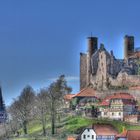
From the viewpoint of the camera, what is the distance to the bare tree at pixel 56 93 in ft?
435

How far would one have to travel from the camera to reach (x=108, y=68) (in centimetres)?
14225

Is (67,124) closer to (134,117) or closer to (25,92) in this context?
(134,117)

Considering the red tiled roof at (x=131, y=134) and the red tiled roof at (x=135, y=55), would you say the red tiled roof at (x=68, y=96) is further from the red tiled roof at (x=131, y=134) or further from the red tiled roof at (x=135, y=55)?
the red tiled roof at (x=131, y=134)

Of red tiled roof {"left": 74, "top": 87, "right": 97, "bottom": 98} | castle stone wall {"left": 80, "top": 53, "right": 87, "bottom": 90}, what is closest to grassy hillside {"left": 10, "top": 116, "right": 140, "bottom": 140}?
red tiled roof {"left": 74, "top": 87, "right": 97, "bottom": 98}

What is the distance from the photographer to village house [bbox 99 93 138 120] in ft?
426

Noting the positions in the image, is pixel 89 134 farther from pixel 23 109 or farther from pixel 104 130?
pixel 23 109

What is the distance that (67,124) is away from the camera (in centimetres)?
12862

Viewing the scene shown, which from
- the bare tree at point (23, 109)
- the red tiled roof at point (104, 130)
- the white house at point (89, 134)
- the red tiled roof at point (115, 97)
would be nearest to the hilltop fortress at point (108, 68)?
the red tiled roof at point (115, 97)

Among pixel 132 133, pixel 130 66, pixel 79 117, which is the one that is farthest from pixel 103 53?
pixel 132 133

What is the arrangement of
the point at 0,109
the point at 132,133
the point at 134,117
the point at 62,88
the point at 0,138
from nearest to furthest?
the point at 132,133 → the point at 134,117 → the point at 0,138 → the point at 62,88 → the point at 0,109

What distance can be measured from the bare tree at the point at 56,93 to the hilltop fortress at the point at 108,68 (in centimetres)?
350

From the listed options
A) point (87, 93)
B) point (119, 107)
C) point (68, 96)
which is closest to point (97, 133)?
point (119, 107)

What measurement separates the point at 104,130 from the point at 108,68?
23000 mm

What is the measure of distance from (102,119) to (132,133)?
44.5 ft
